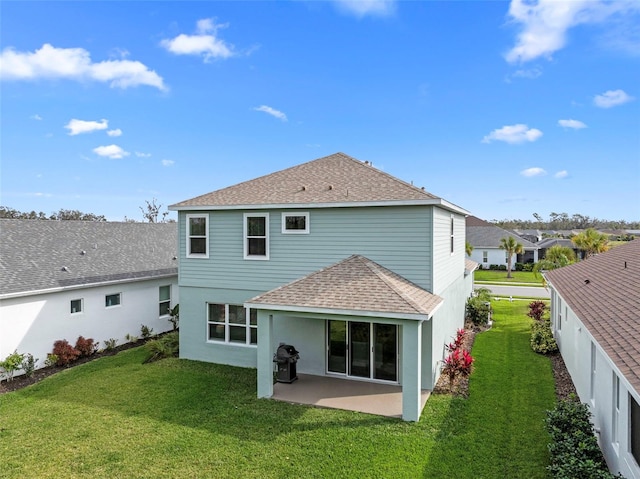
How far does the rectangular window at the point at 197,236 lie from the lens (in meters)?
13.6

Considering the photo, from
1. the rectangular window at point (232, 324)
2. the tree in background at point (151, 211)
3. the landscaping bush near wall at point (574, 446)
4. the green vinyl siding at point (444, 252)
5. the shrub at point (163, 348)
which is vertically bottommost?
the shrub at point (163, 348)

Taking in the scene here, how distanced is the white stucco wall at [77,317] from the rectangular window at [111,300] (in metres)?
0.13

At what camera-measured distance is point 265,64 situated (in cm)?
1877

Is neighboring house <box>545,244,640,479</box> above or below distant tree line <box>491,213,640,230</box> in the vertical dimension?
below

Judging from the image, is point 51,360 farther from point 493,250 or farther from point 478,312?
point 493,250

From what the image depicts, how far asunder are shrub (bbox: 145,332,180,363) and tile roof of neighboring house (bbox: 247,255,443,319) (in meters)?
5.72

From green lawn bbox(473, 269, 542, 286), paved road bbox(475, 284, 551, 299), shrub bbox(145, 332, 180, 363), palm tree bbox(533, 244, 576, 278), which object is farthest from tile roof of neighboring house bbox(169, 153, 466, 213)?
green lawn bbox(473, 269, 542, 286)

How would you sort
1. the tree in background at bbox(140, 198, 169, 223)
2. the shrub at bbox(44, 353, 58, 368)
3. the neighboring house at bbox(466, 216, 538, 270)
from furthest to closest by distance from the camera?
the tree in background at bbox(140, 198, 169, 223)
the neighboring house at bbox(466, 216, 538, 270)
the shrub at bbox(44, 353, 58, 368)

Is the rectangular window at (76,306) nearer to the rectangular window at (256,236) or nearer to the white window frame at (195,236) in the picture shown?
the white window frame at (195,236)

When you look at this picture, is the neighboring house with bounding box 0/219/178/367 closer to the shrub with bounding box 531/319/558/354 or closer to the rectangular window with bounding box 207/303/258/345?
the rectangular window with bounding box 207/303/258/345

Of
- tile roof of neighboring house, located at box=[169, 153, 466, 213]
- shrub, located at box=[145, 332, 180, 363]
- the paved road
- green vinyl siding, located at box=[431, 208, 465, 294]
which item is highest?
tile roof of neighboring house, located at box=[169, 153, 466, 213]

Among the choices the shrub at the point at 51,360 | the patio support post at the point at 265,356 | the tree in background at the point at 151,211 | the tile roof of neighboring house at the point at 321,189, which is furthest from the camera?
the tree in background at the point at 151,211

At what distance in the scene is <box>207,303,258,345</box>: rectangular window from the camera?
13000 millimetres

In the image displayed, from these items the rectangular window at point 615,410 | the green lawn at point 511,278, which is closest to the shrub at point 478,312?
the rectangular window at point 615,410
